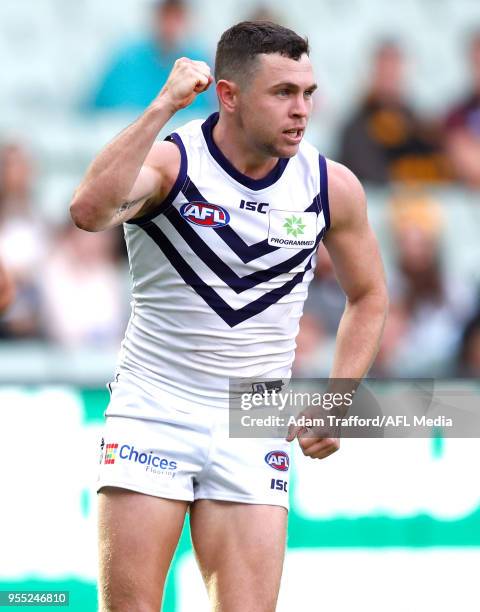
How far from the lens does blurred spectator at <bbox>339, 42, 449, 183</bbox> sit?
1062cm

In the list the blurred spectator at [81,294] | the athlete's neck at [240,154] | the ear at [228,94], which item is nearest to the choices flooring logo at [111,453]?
the athlete's neck at [240,154]

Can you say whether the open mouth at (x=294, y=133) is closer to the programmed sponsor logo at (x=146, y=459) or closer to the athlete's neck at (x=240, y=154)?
the athlete's neck at (x=240, y=154)

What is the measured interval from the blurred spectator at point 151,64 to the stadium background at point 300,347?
0.15 m

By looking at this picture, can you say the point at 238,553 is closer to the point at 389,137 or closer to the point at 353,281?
the point at 353,281

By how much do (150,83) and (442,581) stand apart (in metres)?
5.21

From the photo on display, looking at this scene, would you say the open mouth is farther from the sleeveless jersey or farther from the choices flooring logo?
the choices flooring logo

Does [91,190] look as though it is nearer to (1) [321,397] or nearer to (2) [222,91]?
(2) [222,91]

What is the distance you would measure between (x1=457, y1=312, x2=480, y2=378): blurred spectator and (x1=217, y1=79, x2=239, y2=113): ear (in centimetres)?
388

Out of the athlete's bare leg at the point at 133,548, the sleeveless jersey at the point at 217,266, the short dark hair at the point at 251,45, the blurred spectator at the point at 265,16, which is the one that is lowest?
the athlete's bare leg at the point at 133,548

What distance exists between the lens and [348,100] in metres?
12.5

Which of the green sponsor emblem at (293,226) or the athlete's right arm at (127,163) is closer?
the athlete's right arm at (127,163)

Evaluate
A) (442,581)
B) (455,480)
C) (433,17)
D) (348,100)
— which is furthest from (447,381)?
(433,17)

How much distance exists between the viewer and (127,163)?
4.62m

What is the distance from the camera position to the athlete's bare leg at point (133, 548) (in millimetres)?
4922
